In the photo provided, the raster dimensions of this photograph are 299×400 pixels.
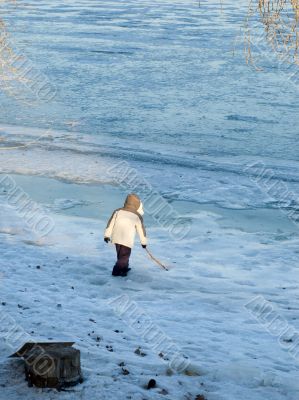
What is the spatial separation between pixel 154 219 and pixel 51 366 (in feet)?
26.6

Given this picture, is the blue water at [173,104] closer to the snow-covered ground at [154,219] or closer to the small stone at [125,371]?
the snow-covered ground at [154,219]

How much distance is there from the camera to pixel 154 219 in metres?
14.1

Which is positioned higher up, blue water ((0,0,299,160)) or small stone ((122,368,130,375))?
small stone ((122,368,130,375))

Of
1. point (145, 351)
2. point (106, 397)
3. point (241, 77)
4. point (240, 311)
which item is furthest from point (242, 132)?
point (106, 397)

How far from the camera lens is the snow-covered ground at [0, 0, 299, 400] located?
285 inches

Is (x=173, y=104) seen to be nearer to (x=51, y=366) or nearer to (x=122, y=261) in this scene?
(x=122, y=261)

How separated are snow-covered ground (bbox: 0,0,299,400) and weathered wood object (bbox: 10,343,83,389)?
0.13 metres

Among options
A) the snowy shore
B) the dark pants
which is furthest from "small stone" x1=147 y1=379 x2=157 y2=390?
the dark pants

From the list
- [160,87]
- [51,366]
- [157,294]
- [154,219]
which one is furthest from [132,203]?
[160,87]

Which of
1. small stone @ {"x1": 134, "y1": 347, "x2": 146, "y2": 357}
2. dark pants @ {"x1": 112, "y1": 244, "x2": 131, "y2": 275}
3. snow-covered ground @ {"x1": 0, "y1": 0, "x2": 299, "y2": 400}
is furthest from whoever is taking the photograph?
dark pants @ {"x1": 112, "y1": 244, "x2": 131, "y2": 275}

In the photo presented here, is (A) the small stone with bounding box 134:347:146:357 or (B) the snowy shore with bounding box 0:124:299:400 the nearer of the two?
(B) the snowy shore with bounding box 0:124:299:400

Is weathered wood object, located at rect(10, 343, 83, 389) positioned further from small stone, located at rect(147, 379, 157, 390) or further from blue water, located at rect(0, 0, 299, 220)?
blue water, located at rect(0, 0, 299, 220)

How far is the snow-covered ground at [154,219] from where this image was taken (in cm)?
723

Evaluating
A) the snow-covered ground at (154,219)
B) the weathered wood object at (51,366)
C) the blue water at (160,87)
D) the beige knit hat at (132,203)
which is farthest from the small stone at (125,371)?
the blue water at (160,87)
